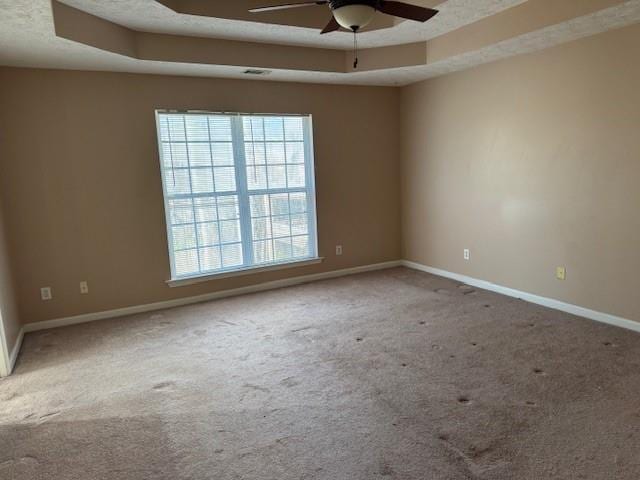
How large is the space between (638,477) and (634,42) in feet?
9.98

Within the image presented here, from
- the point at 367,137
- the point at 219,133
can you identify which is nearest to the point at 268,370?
the point at 219,133

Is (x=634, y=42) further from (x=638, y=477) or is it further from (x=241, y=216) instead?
(x=241, y=216)

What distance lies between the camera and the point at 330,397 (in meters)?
2.62

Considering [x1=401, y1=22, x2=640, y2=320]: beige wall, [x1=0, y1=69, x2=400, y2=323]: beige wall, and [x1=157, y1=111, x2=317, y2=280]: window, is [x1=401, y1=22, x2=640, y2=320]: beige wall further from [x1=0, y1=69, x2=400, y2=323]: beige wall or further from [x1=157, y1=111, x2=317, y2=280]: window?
A: [x1=0, y1=69, x2=400, y2=323]: beige wall

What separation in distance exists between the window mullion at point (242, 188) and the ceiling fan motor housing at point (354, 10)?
2620 mm

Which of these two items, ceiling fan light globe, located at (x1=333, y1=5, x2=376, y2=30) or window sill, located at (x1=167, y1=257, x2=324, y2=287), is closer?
ceiling fan light globe, located at (x1=333, y1=5, x2=376, y2=30)

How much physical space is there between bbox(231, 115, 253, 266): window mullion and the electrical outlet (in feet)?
6.30

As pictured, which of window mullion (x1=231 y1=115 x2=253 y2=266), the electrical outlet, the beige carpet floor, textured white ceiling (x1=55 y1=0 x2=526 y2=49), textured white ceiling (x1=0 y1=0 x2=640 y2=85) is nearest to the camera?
the beige carpet floor

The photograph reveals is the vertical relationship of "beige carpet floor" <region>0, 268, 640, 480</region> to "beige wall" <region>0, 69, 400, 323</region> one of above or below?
below

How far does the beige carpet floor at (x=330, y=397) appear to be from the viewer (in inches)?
80.4

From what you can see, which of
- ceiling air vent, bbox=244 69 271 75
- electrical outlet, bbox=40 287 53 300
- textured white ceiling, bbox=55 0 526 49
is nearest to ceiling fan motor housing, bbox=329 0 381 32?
textured white ceiling, bbox=55 0 526 49

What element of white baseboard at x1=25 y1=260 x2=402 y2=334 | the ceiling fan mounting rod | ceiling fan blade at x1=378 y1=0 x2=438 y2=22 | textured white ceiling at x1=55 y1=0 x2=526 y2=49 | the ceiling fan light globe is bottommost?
white baseboard at x1=25 y1=260 x2=402 y2=334

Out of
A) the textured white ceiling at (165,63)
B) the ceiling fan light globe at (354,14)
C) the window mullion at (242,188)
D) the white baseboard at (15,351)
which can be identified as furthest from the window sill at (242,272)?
the ceiling fan light globe at (354,14)

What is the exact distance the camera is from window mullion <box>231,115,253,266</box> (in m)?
4.65
